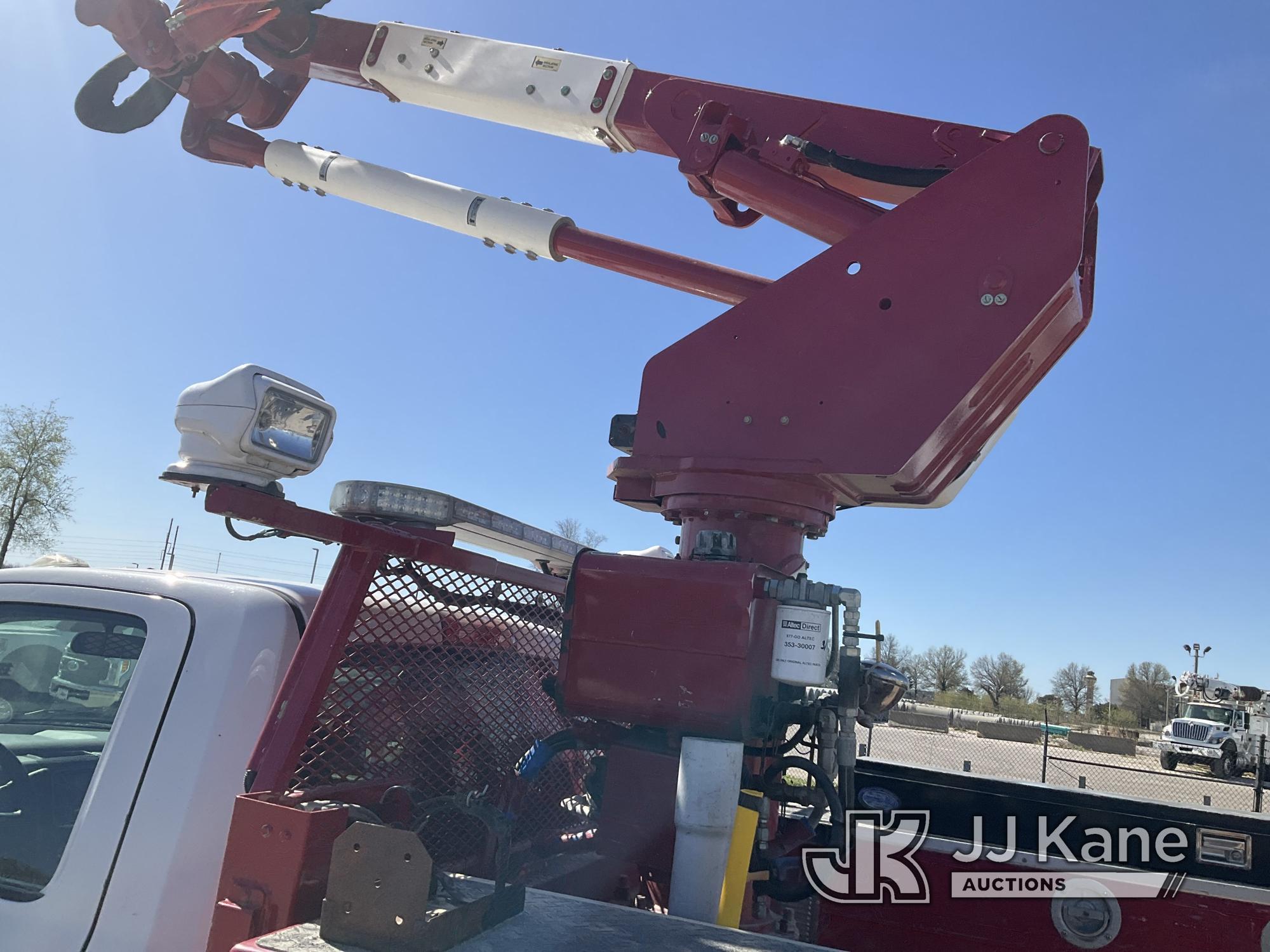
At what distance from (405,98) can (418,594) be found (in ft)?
8.14

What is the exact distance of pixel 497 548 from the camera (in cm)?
300

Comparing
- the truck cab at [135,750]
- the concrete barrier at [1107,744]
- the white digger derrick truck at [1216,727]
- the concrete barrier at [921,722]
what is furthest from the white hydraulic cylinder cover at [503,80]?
the concrete barrier at [1107,744]

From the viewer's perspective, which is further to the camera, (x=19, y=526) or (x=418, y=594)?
(x=19, y=526)

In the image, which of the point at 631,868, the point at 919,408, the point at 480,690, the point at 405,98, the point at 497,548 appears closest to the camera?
the point at 919,408

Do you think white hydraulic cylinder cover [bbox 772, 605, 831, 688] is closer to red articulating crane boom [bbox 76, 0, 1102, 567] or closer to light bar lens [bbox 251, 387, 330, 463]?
red articulating crane boom [bbox 76, 0, 1102, 567]

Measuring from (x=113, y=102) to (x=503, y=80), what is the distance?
1.56m

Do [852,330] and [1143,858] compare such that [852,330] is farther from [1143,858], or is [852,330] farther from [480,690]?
[1143,858]

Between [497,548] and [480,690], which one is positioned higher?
[497,548]

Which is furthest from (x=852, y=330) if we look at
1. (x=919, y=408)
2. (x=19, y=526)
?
(x=19, y=526)

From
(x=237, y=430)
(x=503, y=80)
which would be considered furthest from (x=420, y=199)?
(x=237, y=430)

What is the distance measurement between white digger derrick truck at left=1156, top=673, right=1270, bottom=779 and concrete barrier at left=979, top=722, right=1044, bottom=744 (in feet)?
17.8

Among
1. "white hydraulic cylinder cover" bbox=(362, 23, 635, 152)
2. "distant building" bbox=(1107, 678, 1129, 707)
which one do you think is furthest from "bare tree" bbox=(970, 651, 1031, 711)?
"white hydraulic cylinder cover" bbox=(362, 23, 635, 152)

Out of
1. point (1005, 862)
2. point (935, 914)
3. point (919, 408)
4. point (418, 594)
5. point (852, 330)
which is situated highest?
point (852, 330)

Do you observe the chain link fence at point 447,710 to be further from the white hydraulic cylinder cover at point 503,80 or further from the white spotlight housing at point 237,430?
the white hydraulic cylinder cover at point 503,80
